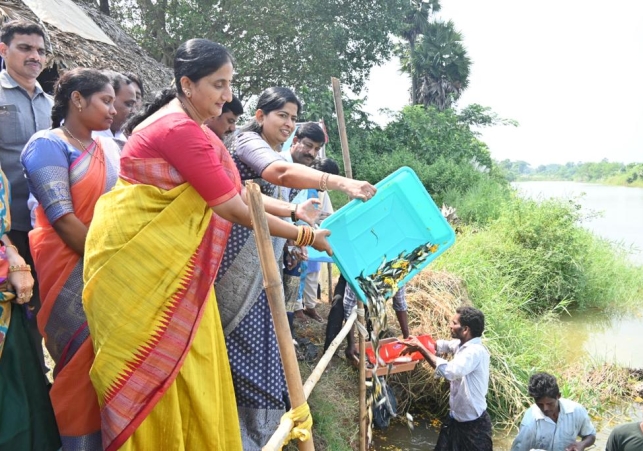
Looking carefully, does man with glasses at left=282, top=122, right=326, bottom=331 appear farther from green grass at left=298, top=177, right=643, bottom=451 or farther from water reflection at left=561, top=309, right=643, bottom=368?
water reflection at left=561, top=309, right=643, bottom=368

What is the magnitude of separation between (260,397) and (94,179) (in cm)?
96

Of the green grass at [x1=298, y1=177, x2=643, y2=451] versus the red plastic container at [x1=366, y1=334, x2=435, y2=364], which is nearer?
the red plastic container at [x1=366, y1=334, x2=435, y2=364]

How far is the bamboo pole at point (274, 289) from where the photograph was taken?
138 cm

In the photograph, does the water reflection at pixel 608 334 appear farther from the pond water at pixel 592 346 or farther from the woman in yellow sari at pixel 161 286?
the woman in yellow sari at pixel 161 286

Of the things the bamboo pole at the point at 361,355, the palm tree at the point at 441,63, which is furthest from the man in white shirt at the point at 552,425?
the palm tree at the point at 441,63

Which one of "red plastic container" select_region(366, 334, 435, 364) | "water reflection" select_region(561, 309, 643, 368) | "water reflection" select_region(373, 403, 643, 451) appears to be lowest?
"water reflection" select_region(561, 309, 643, 368)

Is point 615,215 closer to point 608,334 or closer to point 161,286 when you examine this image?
point 608,334

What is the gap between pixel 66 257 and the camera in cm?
178

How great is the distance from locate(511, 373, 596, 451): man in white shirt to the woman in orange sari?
2586mm

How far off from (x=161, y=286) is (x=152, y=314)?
0.27 ft

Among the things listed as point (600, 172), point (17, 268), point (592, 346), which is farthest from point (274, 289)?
point (600, 172)

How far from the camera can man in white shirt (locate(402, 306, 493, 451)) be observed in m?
3.40

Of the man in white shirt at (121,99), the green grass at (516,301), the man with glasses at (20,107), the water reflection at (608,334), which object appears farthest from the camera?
the water reflection at (608,334)

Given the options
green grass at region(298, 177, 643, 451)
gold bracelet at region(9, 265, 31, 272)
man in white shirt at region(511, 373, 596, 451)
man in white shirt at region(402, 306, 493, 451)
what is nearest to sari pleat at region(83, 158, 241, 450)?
gold bracelet at region(9, 265, 31, 272)
